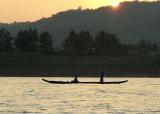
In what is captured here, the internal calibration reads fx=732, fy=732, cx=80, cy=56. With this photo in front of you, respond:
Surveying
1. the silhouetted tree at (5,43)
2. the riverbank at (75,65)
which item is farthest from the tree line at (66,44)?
the riverbank at (75,65)

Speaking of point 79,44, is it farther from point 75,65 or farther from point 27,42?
point 75,65

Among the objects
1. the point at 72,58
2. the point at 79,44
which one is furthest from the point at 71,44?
the point at 72,58

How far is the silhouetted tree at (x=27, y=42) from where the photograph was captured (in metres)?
173

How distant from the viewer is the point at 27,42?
570 ft

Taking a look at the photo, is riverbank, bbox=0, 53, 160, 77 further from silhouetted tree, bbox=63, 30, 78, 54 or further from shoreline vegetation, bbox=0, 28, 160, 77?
silhouetted tree, bbox=63, 30, 78, 54

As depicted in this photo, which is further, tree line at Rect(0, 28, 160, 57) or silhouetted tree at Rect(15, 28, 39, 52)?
silhouetted tree at Rect(15, 28, 39, 52)

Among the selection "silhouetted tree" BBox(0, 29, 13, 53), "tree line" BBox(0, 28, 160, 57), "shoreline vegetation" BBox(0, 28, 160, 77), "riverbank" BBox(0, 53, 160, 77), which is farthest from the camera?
"tree line" BBox(0, 28, 160, 57)

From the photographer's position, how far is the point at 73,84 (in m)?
95.2

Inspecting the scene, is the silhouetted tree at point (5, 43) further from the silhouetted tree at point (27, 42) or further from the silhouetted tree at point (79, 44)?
the silhouetted tree at point (79, 44)

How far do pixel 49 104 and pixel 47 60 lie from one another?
321ft

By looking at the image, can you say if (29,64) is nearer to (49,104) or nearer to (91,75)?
(91,75)

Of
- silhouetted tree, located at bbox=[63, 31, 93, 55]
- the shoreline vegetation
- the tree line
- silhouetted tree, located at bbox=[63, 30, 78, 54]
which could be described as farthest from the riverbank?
silhouetted tree, located at bbox=[63, 30, 78, 54]

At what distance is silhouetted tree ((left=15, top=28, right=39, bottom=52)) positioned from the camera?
17339 cm

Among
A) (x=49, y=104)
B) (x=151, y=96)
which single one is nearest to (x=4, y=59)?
(x=151, y=96)
